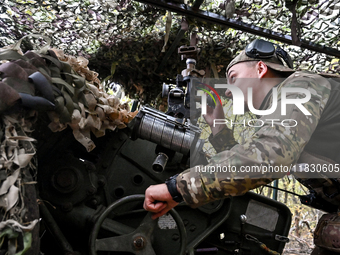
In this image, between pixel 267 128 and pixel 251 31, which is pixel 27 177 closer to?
pixel 267 128

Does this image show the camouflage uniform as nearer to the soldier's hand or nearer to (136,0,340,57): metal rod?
the soldier's hand

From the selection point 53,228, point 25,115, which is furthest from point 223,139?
point 25,115

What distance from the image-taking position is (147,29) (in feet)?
11.6

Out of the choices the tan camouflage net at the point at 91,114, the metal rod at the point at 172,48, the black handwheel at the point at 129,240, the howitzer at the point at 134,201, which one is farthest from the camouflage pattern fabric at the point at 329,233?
the metal rod at the point at 172,48

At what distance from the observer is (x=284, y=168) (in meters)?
1.44

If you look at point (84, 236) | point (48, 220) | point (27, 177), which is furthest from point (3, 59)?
point (84, 236)

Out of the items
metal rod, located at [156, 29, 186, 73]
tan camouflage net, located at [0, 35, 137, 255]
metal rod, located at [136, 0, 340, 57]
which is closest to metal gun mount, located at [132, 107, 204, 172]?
tan camouflage net, located at [0, 35, 137, 255]

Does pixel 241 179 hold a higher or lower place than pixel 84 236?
higher

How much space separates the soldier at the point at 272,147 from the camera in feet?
4.66

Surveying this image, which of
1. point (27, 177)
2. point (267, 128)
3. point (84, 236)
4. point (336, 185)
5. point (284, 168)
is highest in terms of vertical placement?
point (267, 128)

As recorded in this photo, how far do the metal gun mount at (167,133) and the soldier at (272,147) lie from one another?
1.96ft

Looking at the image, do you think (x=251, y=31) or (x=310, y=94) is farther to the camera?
(x=251, y=31)

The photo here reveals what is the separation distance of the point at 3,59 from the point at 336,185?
2.01 metres

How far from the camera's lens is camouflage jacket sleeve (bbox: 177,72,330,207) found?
141 cm
